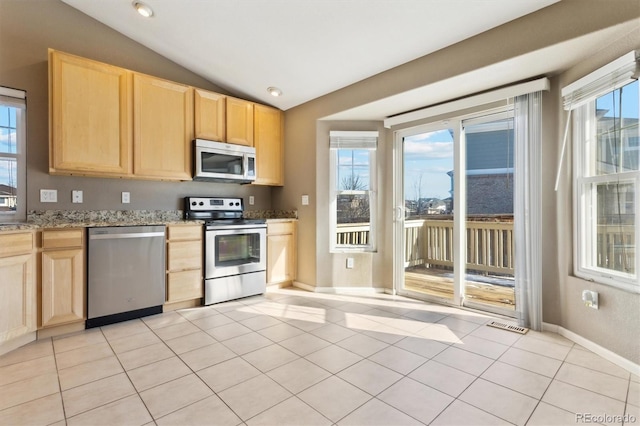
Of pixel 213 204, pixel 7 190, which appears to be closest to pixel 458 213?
pixel 213 204

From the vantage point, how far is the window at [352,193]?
13.3 feet

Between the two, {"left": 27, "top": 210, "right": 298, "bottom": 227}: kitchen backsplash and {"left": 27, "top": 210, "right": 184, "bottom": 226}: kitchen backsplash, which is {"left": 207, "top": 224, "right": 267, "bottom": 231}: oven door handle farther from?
{"left": 27, "top": 210, "right": 184, "bottom": 226}: kitchen backsplash

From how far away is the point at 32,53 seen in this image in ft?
9.51

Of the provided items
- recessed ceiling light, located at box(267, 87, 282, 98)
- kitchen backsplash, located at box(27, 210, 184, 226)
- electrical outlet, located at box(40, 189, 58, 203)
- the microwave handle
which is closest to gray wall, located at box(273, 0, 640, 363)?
recessed ceiling light, located at box(267, 87, 282, 98)

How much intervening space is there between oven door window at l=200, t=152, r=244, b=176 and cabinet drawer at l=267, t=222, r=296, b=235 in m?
0.76

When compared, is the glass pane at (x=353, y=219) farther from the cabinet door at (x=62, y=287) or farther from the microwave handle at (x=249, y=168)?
the cabinet door at (x=62, y=287)

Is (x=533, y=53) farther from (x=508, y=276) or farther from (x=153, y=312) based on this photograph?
(x=153, y=312)

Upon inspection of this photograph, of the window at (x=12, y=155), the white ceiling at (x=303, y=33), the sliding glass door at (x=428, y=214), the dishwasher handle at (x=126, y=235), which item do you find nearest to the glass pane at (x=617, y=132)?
the white ceiling at (x=303, y=33)

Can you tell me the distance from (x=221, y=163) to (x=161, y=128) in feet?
2.35

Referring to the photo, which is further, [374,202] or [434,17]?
→ [374,202]

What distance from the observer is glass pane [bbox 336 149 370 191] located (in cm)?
408

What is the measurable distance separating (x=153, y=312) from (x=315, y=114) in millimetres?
2871

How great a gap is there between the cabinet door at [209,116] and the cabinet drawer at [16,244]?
1791 mm

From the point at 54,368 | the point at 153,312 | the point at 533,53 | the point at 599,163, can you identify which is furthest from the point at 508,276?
the point at 54,368
